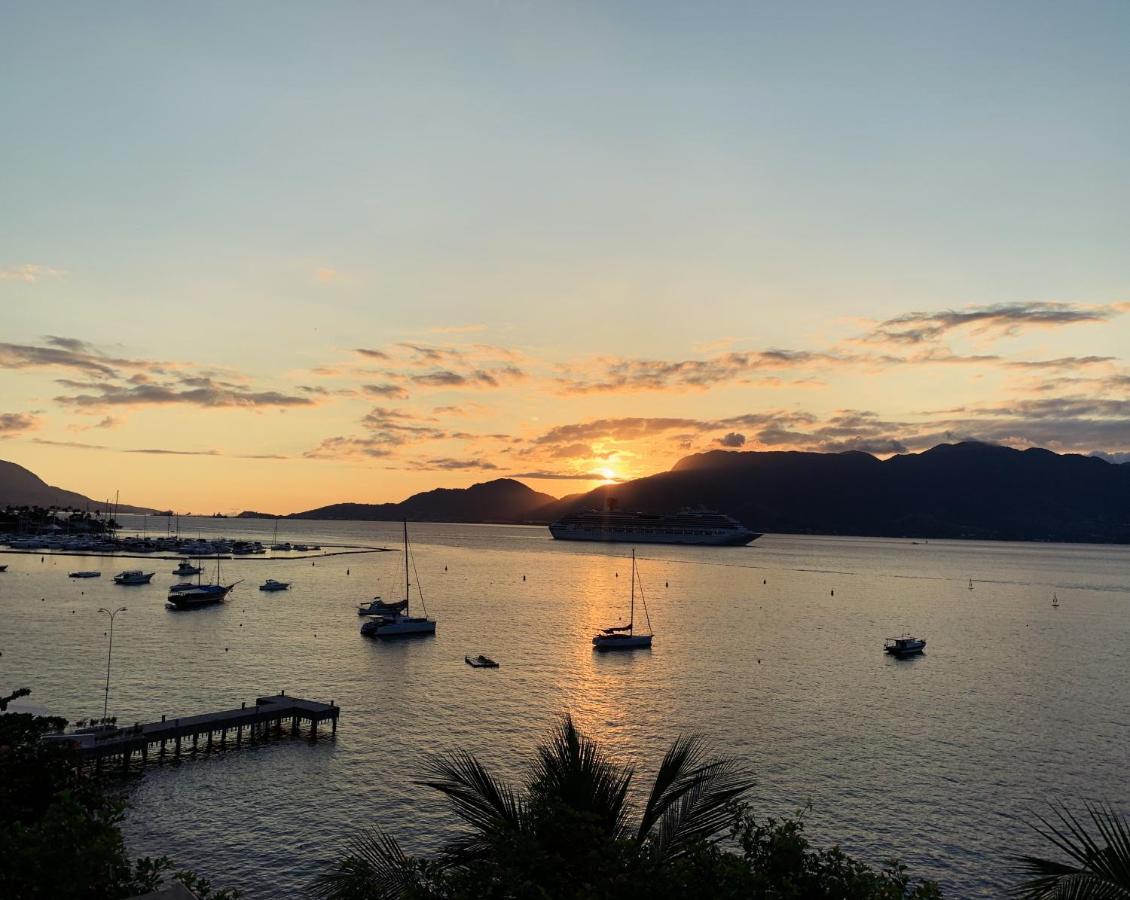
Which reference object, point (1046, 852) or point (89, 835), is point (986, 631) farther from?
point (89, 835)

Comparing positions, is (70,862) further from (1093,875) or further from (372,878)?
(1093,875)

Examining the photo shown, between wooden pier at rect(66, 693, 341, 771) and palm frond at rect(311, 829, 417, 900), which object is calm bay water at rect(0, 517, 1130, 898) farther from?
palm frond at rect(311, 829, 417, 900)

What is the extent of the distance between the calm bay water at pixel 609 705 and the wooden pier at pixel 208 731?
1.93 meters

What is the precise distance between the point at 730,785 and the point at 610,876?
2.04 meters

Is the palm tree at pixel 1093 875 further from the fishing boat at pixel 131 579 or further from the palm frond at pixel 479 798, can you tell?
the fishing boat at pixel 131 579

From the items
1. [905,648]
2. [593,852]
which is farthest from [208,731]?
[905,648]

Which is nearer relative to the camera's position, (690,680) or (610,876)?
(610,876)

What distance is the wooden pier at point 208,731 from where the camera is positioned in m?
48.3

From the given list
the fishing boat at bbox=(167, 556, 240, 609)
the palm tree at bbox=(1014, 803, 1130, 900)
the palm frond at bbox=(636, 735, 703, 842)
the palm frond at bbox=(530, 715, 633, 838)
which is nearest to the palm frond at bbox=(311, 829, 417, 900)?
the palm frond at bbox=(530, 715, 633, 838)

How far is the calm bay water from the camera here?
4103cm

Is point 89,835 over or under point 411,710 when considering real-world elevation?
over

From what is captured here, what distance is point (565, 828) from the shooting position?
34.4 feet

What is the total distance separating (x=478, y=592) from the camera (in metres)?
152

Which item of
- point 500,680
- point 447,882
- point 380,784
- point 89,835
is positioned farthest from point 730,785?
point 500,680
